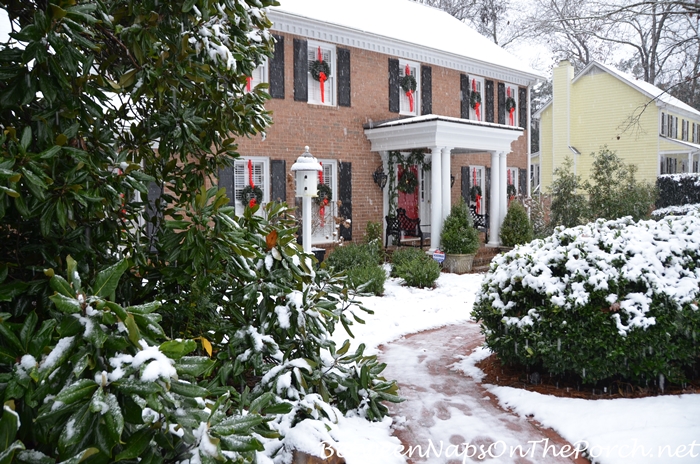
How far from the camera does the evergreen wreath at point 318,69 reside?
40.5 ft

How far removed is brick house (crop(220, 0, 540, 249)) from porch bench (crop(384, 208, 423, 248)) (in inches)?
11.5

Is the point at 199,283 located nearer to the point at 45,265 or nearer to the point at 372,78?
the point at 45,265

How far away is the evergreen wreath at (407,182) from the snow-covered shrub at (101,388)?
41.8 ft

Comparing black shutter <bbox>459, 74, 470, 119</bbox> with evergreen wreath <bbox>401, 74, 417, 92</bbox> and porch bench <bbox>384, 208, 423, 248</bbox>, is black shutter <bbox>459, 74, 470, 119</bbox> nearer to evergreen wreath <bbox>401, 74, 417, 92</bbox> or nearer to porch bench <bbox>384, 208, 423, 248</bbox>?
evergreen wreath <bbox>401, 74, 417, 92</bbox>

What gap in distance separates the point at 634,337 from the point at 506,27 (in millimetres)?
27238

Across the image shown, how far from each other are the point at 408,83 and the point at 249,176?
203 inches

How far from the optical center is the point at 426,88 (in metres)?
14.6

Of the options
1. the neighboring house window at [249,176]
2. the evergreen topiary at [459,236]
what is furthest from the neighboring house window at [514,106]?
the neighboring house window at [249,176]

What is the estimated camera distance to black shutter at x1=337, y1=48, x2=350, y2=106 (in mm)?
12797

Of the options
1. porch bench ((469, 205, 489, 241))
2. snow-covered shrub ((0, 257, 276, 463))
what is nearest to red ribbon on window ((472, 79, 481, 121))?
porch bench ((469, 205, 489, 241))

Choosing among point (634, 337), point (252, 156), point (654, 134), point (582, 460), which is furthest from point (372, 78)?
point (654, 134)

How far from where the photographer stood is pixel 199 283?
287cm

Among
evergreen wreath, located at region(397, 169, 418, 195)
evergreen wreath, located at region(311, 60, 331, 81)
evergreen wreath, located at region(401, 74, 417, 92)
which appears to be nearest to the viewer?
evergreen wreath, located at region(311, 60, 331, 81)

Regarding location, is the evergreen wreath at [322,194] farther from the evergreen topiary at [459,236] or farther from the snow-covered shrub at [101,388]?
the snow-covered shrub at [101,388]
